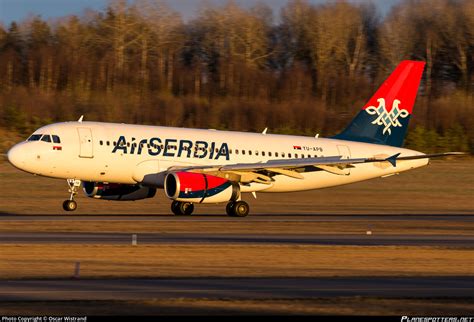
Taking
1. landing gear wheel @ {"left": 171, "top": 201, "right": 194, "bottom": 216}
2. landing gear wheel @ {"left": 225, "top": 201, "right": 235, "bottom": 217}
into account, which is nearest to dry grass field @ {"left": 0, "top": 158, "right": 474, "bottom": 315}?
landing gear wheel @ {"left": 225, "top": 201, "right": 235, "bottom": 217}

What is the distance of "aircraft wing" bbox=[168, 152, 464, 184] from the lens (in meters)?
36.6

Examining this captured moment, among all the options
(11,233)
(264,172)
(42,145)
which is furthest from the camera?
(264,172)

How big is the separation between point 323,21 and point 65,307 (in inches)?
3336

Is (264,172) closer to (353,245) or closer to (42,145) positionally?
(42,145)

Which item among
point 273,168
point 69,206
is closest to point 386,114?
point 273,168

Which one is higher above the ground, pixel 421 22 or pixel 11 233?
pixel 421 22

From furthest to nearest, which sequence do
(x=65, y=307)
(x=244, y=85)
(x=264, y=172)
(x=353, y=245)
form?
(x=244, y=85)
(x=264, y=172)
(x=353, y=245)
(x=65, y=307)

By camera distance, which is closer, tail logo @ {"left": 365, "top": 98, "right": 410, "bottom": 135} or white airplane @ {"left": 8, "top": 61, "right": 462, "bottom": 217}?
white airplane @ {"left": 8, "top": 61, "right": 462, "bottom": 217}

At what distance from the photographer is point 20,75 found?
80.2m

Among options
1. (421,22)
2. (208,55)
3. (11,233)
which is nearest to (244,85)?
(208,55)

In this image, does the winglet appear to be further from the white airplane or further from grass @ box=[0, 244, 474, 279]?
grass @ box=[0, 244, 474, 279]

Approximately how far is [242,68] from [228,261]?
2489 inches

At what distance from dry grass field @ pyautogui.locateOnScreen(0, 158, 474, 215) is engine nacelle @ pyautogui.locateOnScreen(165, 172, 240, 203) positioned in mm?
3689

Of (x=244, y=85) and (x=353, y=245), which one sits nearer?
(x=353, y=245)
